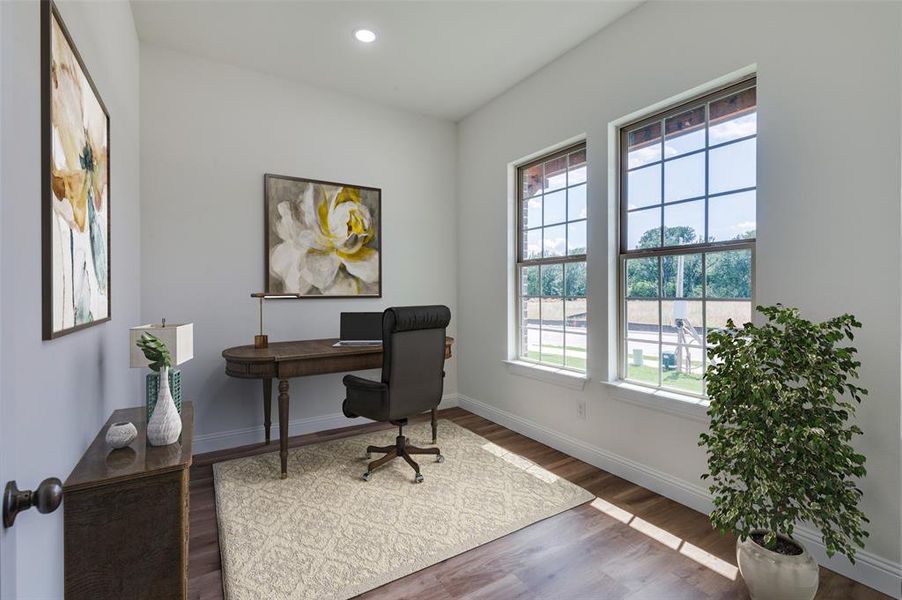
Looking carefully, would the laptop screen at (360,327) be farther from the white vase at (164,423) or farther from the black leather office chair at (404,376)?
the white vase at (164,423)

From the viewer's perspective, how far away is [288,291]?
3.56 metres

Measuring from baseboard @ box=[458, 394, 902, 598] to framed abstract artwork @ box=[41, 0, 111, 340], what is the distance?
9.60 ft

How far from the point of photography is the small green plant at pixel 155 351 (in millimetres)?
1708

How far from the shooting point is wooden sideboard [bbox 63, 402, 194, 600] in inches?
50.4

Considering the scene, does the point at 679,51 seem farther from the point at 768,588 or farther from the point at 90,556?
the point at 90,556

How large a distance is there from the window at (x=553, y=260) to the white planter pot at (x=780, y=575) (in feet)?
5.45

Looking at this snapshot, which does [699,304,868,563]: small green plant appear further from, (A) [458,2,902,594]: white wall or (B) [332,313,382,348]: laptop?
(B) [332,313,382,348]: laptop

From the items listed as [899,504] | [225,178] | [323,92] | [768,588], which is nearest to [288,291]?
[225,178]

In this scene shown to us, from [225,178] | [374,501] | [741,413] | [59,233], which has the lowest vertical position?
[374,501]

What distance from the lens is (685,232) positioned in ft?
8.50

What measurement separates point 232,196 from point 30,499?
305cm

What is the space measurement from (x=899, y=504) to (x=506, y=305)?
2.63 m

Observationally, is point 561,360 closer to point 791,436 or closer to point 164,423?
point 791,436

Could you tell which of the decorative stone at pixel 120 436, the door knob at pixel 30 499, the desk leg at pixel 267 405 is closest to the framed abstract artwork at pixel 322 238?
the desk leg at pixel 267 405
